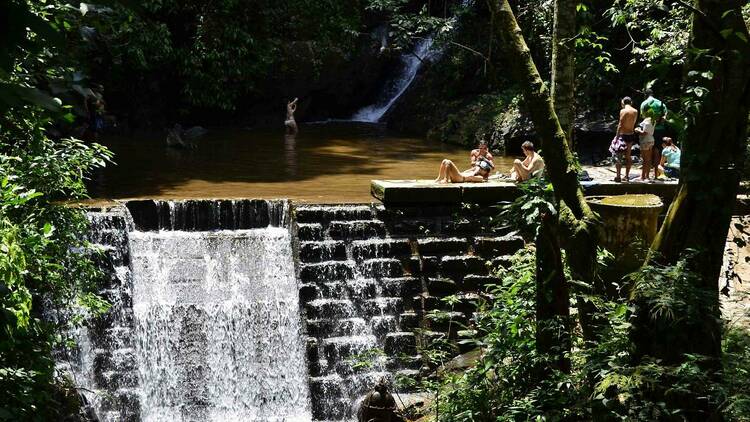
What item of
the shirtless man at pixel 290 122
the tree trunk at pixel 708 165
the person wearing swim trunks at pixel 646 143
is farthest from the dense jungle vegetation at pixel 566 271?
the shirtless man at pixel 290 122

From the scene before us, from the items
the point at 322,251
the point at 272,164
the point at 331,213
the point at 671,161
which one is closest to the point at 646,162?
the point at 671,161

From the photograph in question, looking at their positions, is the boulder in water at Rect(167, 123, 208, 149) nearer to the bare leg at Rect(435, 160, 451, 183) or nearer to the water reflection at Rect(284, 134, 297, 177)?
the water reflection at Rect(284, 134, 297, 177)

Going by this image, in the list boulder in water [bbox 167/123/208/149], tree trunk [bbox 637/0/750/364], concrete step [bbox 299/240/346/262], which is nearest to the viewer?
tree trunk [bbox 637/0/750/364]

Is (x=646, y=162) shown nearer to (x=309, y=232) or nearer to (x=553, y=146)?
(x=309, y=232)

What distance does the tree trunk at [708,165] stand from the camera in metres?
5.62

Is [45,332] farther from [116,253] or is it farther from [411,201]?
[411,201]

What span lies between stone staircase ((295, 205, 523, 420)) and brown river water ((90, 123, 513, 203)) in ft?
3.04

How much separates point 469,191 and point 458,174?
435 millimetres

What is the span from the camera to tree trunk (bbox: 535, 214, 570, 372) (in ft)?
20.9

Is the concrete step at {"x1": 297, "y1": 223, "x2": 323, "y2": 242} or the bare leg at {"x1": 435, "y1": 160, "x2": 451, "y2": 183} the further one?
the bare leg at {"x1": 435, "y1": 160, "x2": 451, "y2": 183}

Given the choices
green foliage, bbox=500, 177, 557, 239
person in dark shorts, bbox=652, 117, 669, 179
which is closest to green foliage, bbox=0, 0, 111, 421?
green foliage, bbox=500, 177, 557, 239

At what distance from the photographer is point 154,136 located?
21359 millimetres

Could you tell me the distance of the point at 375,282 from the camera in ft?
37.8

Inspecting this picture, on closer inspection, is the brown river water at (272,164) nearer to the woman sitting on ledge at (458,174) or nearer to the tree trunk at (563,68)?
the woman sitting on ledge at (458,174)
